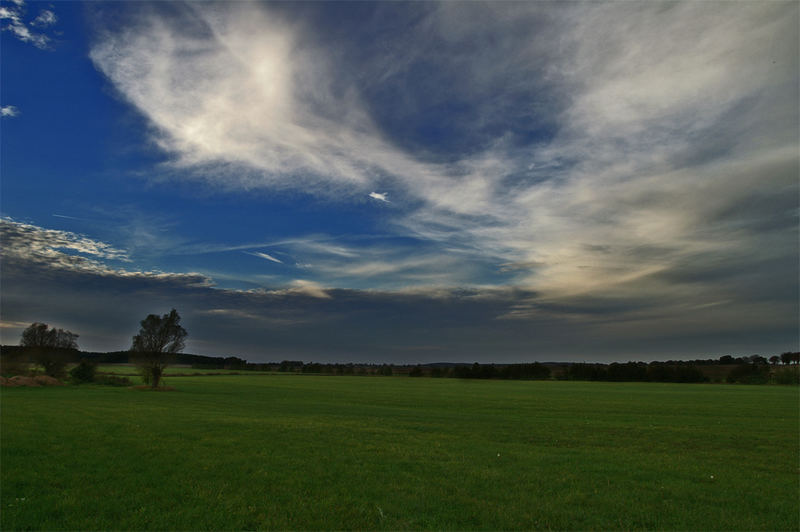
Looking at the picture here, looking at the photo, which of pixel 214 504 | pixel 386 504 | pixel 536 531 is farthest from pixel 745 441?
pixel 214 504

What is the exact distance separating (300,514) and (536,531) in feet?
19.2

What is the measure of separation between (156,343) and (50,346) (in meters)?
42.6

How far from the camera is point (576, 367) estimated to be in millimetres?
163375

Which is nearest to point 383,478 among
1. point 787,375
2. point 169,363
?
point 169,363

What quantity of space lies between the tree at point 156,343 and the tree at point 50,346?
2639 cm

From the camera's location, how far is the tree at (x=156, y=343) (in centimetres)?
7562

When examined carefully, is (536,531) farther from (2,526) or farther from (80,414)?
(80,414)

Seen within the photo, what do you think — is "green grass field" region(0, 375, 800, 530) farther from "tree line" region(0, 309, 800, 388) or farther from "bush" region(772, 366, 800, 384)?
"bush" region(772, 366, 800, 384)

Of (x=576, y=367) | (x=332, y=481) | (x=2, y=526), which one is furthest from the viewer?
(x=576, y=367)

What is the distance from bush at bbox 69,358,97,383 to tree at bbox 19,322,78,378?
1027cm

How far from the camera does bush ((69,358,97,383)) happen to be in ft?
272

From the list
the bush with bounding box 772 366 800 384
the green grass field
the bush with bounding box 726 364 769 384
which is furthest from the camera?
the bush with bounding box 726 364 769 384

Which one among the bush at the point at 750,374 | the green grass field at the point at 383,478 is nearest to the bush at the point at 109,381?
the green grass field at the point at 383,478

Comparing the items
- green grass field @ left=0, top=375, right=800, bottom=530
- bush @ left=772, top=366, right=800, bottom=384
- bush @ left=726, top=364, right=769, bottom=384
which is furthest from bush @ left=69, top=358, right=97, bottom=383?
bush @ left=772, top=366, right=800, bottom=384
